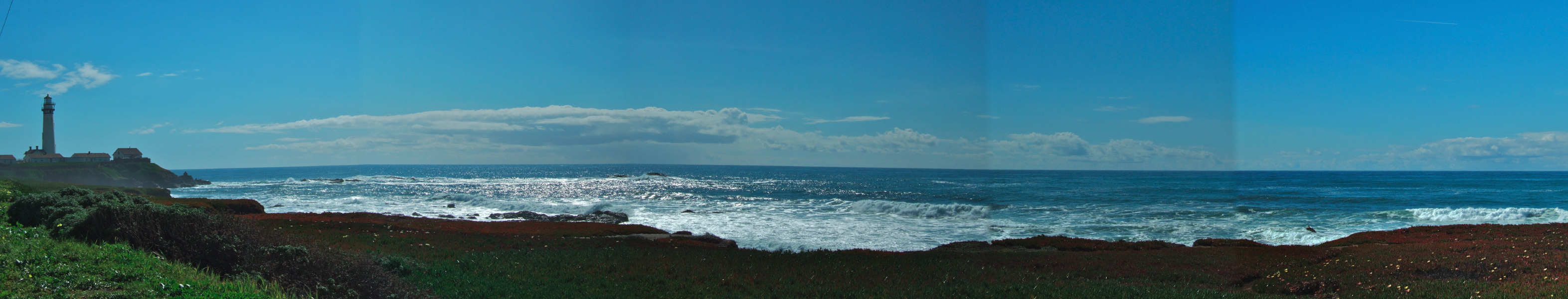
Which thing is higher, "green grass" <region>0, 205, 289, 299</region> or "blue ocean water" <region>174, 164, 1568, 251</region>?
"green grass" <region>0, 205, 289, 299</region>

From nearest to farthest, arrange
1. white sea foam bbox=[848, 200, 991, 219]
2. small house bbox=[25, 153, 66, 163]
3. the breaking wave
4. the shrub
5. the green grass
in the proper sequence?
the green grass
the shrub
white sea foam bbox=[848, 200, 991, 219]
the breaking wave
small house bbox=[25, 153, 66, 163]

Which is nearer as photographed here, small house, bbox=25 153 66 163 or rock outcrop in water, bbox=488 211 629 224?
rock outcrop in water, bbox=488 211 629 224

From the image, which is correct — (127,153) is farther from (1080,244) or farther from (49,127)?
(1080,244)

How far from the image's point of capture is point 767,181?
4065 inches

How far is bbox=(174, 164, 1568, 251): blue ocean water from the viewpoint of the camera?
102 ft

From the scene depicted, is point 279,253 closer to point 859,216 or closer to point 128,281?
point 128,281

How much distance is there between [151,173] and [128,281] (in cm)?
12026

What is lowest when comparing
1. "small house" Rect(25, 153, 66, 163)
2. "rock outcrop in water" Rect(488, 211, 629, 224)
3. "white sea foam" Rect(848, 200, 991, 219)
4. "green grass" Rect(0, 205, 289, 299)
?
"rock outcrop in water" Rect(488, 211, 629, 224)

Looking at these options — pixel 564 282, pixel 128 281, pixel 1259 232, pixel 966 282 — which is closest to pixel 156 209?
pixel 128 281

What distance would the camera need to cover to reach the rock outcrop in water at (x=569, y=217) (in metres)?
39.3

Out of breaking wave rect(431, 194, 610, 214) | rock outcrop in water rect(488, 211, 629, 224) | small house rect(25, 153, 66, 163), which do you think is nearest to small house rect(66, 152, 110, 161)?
small house rect(25, 153, 66, 163)

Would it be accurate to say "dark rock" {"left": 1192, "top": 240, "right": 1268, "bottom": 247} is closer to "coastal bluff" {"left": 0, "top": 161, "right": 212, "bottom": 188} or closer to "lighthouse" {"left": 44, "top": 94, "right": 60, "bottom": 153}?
"coastal bluff" {"left": 0, "top": 161, "right": 212, "bottom": 188}

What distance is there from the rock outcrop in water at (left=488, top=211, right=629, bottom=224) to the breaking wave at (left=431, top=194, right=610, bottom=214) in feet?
8.60

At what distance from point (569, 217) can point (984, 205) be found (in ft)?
97.8
